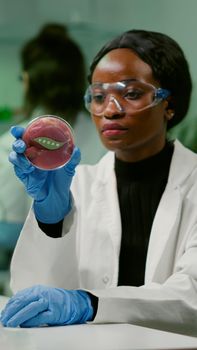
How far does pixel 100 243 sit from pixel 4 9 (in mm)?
2208

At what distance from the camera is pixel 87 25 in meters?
4.00

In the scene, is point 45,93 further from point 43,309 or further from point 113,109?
point 43,309

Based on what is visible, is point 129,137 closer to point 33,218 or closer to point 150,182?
point 150,182

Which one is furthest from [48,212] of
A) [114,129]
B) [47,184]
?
[114,129]

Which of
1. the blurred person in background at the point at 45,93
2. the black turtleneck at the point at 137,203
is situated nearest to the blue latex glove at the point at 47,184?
the black turtleneck at the point at 137,203

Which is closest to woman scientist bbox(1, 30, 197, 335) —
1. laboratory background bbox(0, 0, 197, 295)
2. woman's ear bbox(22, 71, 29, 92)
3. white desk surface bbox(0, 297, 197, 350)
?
white desk surface bbox(0, 297, 197, 350)

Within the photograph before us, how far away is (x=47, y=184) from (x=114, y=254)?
0.38m

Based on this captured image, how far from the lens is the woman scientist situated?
7.64ft

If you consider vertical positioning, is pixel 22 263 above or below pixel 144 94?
below

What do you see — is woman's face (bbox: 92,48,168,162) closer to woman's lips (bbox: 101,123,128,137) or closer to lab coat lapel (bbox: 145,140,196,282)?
woman's lips (bbox: 101,123,128,137)

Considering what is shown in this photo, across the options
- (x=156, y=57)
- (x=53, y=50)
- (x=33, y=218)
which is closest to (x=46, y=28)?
(x=53, y=50)

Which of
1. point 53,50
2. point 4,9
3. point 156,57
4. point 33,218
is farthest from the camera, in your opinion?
point 4,9

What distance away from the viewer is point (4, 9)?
14.3 feet

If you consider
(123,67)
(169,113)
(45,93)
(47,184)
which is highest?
(123,67)
